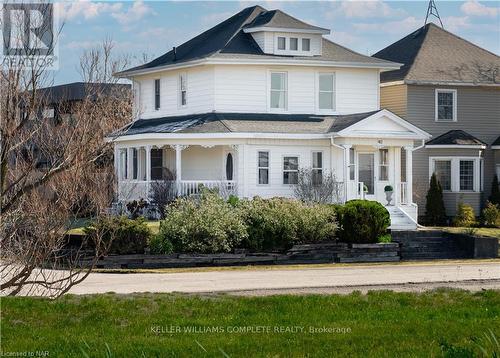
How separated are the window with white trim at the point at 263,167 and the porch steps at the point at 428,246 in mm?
6600

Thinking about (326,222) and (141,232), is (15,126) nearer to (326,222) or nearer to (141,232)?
(141,232)

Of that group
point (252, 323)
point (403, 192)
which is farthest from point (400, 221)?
point (252, 323)

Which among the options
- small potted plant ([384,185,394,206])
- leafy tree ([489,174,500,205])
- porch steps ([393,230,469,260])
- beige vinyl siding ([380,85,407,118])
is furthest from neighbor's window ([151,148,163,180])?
leafy tree ([489,174,500,205])

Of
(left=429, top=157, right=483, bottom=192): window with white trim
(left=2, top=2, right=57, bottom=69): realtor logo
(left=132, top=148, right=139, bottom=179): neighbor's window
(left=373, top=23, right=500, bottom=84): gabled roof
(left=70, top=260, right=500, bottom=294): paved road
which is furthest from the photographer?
(left=373, top=23, right=500, bottom=84): gabled roof

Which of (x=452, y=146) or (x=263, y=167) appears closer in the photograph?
Answer: (x=263, y=167)

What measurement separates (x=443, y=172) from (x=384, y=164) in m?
4.25

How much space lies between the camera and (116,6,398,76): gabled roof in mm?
41094

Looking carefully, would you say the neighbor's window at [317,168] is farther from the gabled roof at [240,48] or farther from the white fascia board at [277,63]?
the gabled roof at [240,48]

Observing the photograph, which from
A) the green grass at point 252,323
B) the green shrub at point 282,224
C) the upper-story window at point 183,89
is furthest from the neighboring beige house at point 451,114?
the green grass at point 252,323

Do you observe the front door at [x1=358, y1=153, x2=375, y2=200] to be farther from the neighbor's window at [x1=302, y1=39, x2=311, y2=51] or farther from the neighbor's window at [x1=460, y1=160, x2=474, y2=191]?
the neighbor's window at [x1=460, y1=160, x2=474, y2=191]

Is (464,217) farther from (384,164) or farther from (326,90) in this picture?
(326,90)

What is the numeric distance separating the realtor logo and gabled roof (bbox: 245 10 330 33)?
2623cm

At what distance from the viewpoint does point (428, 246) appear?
3469 cm

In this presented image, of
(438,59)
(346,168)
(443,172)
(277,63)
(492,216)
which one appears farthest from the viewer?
(438,59)
